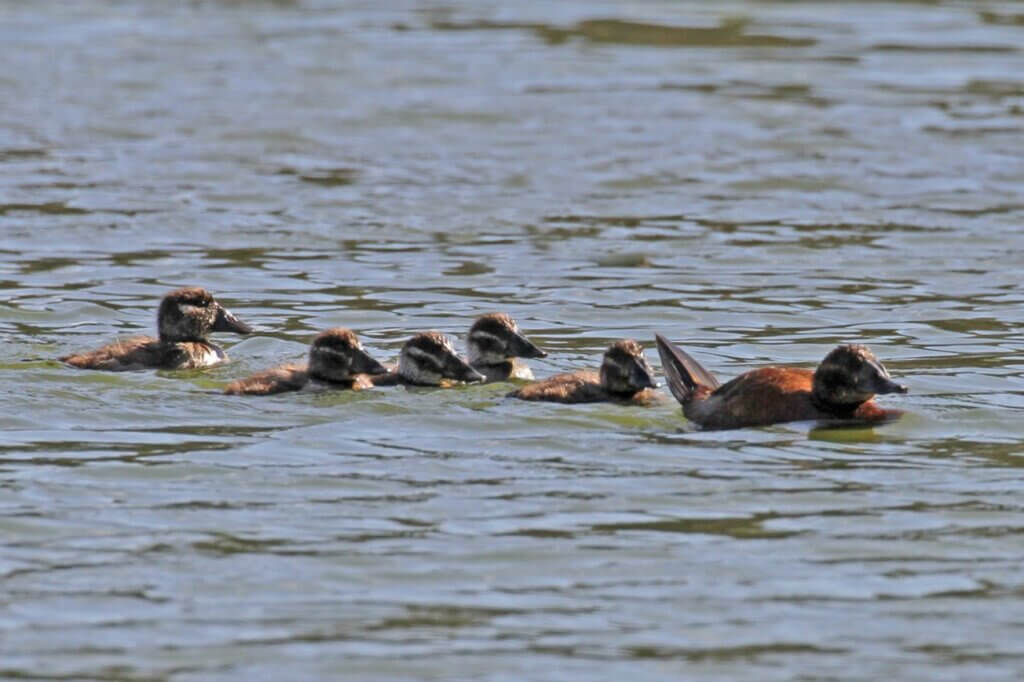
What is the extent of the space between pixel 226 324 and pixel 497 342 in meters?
1.91

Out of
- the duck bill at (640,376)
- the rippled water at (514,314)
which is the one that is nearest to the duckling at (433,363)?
the rippled water at (514,314)

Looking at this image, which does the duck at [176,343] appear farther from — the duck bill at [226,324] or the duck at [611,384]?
the duck at [611,384]

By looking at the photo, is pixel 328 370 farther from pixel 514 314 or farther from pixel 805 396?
pixel 514 314

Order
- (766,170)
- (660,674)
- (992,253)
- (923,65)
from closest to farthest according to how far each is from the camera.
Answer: (660,674)
(992,253)
(766,170)
(923,65)

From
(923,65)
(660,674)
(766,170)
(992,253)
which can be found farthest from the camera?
(923,65)

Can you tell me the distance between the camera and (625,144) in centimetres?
2364

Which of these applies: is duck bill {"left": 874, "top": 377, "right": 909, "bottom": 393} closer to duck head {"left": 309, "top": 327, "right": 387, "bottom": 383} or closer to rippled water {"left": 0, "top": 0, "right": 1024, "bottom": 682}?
rippled water {"left": 0, "top": 0, "right": 1024, "bottom": 682}

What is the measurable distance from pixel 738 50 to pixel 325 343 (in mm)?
17222

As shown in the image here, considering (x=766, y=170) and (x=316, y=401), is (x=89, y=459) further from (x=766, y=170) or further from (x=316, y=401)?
(x=766, y=170)

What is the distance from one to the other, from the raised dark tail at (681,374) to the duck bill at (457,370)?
1.21 meters

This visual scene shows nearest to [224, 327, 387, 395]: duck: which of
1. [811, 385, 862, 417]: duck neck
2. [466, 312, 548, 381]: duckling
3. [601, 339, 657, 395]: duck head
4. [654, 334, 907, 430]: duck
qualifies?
[466, 312, 548, 381]: duckling

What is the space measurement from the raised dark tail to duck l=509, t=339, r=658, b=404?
12 cm

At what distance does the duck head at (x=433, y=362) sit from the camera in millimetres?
12828

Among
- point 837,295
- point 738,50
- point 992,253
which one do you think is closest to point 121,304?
point 837,295
